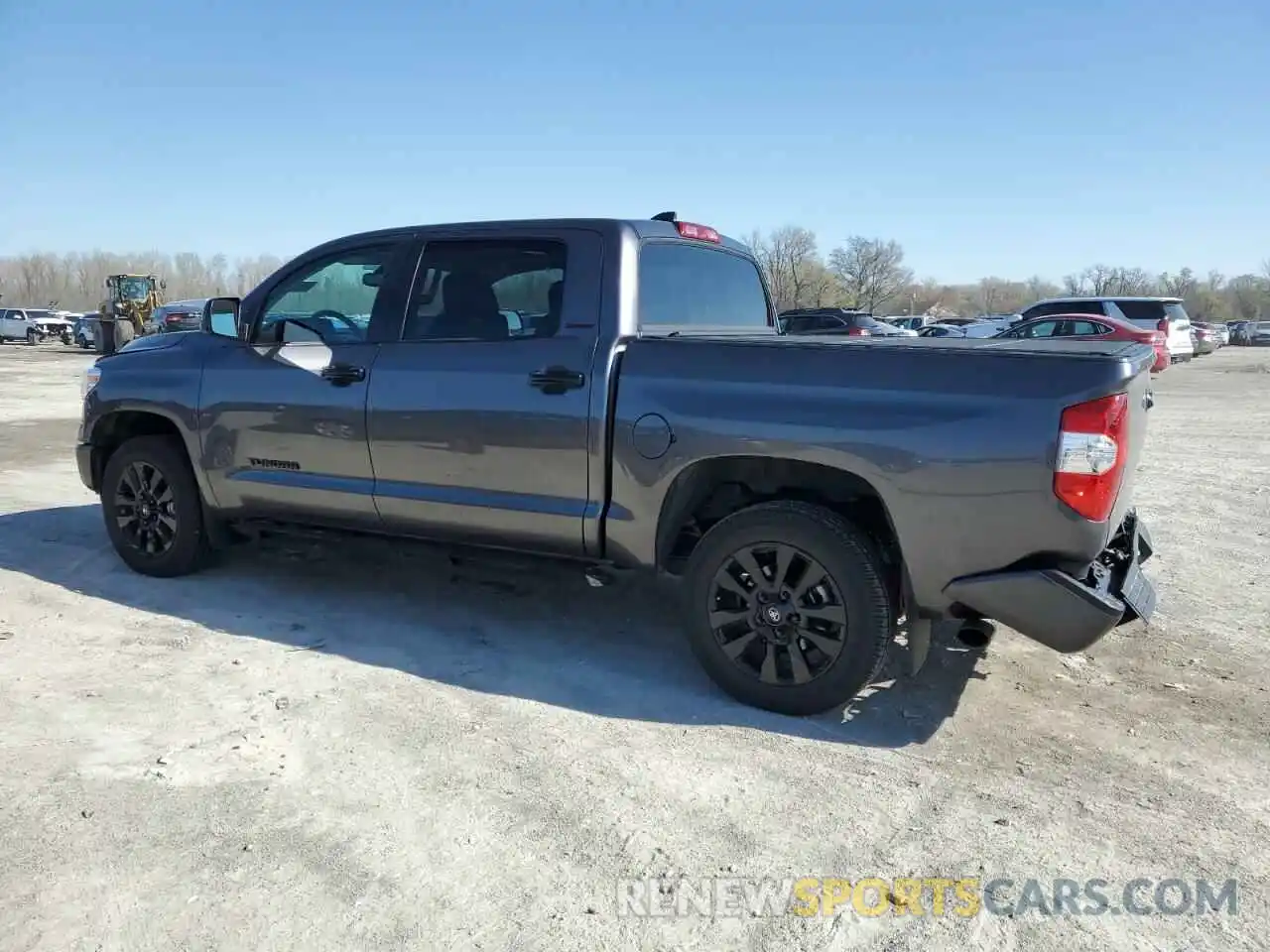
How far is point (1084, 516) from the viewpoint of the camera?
3066mm

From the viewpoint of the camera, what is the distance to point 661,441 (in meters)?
3.70

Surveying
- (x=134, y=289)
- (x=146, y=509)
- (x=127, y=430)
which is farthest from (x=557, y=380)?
(x=134, y=289)

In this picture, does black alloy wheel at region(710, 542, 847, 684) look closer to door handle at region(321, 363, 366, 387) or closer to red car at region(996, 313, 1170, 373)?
door handle at region(321, 363, 366, 387)

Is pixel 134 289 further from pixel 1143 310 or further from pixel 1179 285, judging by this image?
pixel 1179 285

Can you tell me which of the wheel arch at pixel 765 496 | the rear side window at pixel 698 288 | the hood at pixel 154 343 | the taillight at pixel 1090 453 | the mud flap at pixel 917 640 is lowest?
the mud flap at pixel 917 640

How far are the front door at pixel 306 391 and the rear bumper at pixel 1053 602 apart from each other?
280cm

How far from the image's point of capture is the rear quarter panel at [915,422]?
121 inches

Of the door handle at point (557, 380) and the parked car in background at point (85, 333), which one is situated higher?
the door handle at point (557, 380)

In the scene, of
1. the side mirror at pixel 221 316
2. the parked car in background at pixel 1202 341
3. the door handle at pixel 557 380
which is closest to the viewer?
the door handle at pixel 557 380

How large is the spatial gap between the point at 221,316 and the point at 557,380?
2335 mm

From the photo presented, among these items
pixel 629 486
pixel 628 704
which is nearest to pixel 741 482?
pixel 629 486

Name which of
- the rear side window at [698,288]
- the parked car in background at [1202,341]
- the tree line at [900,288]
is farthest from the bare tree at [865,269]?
the rear side window at [698,288]

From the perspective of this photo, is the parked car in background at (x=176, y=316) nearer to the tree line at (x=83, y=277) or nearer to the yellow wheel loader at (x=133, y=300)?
the yellow wheel loader at (x=133, y=300)

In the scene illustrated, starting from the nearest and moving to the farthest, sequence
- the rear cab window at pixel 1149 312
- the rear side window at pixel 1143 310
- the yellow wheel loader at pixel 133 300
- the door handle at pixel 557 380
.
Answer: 1. the door handle at pixel 557 380
2. the rear cab window at pixel 1149 312
3. the rear side window at pixel 1143 310
4. the yellow wheel loader at pixel 133 300
